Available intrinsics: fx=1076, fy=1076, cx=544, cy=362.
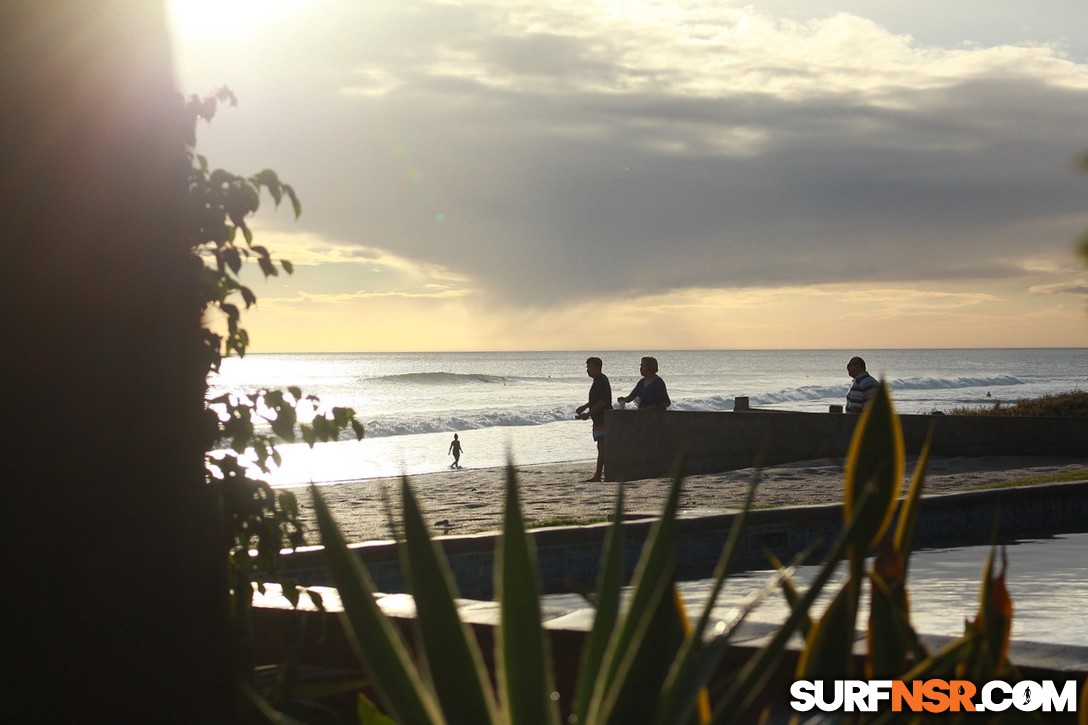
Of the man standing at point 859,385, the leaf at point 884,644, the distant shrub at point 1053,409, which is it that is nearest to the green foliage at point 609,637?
the leaf at point 884,644

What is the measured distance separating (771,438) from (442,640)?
49.6 feet

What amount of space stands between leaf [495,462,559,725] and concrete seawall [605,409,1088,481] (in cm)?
1402

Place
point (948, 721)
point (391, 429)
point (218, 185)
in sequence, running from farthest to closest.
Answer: point (391, 429), point (218, 185), point (948, 721)

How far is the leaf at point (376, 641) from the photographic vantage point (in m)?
1.48

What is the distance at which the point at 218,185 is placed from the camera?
3154mm

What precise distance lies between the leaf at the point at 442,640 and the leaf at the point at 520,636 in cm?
5

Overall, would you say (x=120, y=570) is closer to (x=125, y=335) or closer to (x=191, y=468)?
(x=191, y=468)

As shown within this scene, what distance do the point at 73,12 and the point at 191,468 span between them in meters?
0.85

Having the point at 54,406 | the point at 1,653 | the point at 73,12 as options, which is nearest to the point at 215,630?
the point at 1,653

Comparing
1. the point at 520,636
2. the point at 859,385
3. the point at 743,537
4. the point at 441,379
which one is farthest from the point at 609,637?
the point at 441,379

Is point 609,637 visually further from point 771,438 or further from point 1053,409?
point 1053,409

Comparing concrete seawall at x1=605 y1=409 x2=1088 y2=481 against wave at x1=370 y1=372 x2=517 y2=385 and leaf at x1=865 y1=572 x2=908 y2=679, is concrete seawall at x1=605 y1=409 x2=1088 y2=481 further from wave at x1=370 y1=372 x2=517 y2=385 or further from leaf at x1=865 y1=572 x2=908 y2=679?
wave at x1=370 y1=372 x2=517 y2=385

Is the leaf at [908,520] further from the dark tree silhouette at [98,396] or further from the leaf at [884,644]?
the dark tree silhouette at [98,396]

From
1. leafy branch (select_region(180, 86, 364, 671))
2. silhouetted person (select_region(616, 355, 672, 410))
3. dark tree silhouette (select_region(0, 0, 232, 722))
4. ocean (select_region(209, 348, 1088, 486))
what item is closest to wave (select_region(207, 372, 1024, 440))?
ocean (select_region(209, 348, 1088, 486))
